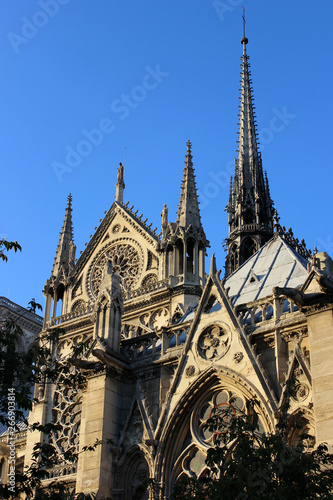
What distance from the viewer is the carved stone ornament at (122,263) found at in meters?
35.1

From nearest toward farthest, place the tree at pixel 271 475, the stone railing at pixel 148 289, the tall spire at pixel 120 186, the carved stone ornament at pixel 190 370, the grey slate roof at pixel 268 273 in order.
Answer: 1. the tree at pixel 271 475
2. the carved stone ornament at pixel 190 370
3. the grey slate roof at pixel 268 273
4. the stone railing at pixel 148 289
5. the tall spire at pixel 120 186

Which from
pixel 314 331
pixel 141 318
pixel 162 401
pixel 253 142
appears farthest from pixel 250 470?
pixel 253 142

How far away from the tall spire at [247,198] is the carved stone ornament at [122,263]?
11.0 m

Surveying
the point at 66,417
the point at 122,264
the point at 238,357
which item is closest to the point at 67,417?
the point at 66,417

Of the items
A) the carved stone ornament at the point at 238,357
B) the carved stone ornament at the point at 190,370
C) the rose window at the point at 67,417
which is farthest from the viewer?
the rose window at the point at 67,417

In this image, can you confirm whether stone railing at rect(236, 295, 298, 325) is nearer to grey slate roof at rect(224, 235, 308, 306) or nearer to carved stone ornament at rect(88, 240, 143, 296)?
grey slate roof at rect(224, 235, 308, 306)

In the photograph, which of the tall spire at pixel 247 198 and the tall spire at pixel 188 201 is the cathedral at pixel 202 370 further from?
the tall spire at pixel 247 198

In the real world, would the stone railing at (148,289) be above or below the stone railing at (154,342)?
above

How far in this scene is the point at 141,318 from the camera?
33.0 m

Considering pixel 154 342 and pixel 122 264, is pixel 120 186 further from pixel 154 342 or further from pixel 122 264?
pixel 154 342

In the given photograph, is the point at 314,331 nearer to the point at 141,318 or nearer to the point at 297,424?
the point at 297,424

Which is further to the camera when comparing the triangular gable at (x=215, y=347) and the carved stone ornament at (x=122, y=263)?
the carved stone ornament at (x=122, y=263)

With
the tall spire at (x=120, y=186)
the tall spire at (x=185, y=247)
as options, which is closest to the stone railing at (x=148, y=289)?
the tall spire at (x=185, y=247)

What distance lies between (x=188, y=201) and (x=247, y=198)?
55.5 feet
